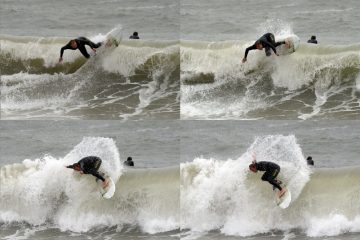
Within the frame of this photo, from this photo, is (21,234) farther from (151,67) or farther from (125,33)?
(125,33)

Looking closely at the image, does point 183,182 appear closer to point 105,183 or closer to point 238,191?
point 238,191

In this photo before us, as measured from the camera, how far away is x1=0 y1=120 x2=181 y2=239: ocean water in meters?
8.23

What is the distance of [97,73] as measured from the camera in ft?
32.4

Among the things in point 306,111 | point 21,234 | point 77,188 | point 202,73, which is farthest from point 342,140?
point 21,234

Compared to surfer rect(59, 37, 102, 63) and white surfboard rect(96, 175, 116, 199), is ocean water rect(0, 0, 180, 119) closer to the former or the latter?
surfer rect(59, 37, 102, 63)

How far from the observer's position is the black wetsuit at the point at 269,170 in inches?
330

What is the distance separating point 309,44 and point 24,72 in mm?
5563

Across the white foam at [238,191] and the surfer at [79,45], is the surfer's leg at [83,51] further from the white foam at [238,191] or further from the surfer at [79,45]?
the white foam at [238,191]

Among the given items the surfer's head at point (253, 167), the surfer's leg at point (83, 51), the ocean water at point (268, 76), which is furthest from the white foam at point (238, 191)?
the surfer's leg at point (83, 51)

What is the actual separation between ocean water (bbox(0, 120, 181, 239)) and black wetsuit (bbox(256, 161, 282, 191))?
4.47 feet

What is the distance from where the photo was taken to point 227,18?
12.4 m

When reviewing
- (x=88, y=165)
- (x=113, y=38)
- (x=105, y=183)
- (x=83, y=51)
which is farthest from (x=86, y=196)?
(x=113, y=38)

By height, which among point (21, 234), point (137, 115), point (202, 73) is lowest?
point (21, 234)

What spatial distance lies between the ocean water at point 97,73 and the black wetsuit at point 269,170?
66.3 inches
